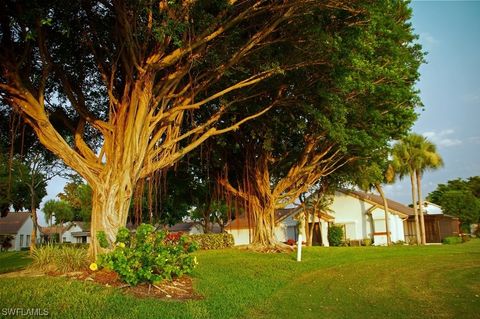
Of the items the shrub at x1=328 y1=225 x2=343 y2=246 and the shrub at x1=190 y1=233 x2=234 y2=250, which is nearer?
the shrub at x1=190 y1=233 x2=234 y2=250

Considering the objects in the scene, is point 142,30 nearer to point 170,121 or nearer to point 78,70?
point 170,121

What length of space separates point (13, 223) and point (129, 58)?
63413 mm

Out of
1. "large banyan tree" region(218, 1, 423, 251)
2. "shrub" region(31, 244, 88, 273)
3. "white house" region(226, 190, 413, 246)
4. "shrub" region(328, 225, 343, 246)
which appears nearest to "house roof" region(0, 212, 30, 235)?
"white house" region(226, 190, 413, 246)

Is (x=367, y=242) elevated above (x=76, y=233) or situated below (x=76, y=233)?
below

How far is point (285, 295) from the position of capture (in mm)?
10539

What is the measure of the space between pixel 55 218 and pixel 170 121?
2903 inches

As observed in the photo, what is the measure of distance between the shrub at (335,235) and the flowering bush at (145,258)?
110 feet

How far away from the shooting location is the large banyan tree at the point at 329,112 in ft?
44.2

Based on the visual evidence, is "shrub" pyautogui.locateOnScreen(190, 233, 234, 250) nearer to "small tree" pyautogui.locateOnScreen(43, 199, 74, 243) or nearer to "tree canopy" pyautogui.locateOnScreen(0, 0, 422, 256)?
"tree canopy" pyautogui.locateOnScreen(0, 0, 422, 256)

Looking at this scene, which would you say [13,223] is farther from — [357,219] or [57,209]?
[357,219]

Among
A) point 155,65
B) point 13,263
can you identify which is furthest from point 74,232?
point 155,65

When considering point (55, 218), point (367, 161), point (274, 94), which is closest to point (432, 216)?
point (367, 161)

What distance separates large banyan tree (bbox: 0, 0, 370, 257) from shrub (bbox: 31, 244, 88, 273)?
572 millimetres

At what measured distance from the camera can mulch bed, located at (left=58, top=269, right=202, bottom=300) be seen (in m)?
8.95
